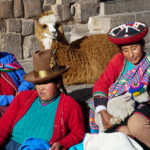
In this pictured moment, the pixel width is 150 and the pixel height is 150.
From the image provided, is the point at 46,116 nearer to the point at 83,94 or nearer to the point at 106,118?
the point at 106,118

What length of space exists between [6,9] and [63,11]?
1154 mm

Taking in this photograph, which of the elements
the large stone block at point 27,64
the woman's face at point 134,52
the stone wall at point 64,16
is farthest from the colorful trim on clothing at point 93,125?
the stone wall at point 64,16

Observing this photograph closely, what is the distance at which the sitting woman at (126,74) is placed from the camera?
7.59ft

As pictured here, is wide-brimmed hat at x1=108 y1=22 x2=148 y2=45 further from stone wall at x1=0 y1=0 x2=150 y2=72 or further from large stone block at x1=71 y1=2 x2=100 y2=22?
large stone block at x1=71 y1=2 x2=100 y2=22

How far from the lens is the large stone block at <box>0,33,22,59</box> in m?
5.71

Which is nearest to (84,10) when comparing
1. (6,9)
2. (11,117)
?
(6,9)

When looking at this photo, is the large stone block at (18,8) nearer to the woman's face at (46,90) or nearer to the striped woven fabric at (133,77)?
the striped woven fabric at (133,77)

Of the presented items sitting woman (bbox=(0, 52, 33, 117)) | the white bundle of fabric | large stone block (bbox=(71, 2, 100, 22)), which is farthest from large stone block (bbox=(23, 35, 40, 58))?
the white bundle of fabric

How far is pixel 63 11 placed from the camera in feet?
19.5

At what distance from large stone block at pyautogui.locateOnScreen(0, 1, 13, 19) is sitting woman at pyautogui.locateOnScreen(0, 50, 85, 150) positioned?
3654 mm

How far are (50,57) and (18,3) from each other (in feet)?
12.8

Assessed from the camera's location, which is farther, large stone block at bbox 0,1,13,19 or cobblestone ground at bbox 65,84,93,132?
large stone block at bbox 0,1,13,19

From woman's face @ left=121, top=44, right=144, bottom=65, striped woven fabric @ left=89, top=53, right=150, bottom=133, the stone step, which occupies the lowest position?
striped woven fabric @ left=89, top=53, right=150, bottom=133

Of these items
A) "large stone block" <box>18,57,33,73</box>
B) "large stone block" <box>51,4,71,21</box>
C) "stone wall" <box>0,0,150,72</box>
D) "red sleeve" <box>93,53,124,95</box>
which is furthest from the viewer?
"large stone block" <box>51,4,71,21</box>
